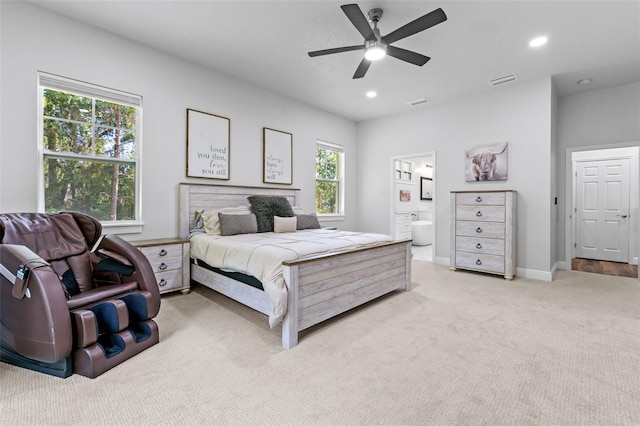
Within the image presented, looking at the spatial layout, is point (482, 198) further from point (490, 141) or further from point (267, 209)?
point (267, 209)

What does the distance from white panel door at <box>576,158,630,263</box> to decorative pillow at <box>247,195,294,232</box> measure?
562cm

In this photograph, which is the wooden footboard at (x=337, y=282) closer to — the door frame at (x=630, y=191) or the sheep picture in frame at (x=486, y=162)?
the sheep picture in frame at (x=486, y=162)

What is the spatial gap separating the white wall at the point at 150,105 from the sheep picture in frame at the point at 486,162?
101 inches

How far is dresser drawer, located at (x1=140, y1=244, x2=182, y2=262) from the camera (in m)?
3.02

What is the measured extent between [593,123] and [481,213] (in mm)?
2306

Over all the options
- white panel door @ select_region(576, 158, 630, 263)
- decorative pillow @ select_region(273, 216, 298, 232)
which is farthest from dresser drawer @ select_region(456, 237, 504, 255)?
white panel door @ select_region(576, 158, 630, 263)

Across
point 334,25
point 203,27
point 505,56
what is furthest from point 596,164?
point 203,27

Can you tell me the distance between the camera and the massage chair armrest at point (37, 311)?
1648 millimetres

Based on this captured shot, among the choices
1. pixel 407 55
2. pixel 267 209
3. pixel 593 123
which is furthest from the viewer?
pixel 593 123

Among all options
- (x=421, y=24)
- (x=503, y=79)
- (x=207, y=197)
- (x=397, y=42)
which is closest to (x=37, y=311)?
(x=207, y=197)

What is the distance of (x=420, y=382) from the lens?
172 centimetres

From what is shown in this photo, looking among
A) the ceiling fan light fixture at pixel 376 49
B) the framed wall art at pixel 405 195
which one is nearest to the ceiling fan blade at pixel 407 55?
the ceiling fan light fixture at pixel 376 49

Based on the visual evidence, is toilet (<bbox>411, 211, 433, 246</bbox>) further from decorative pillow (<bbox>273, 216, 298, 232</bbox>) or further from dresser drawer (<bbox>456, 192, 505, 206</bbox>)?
decorative pillow (<bbox>273, 216, 298, 232</bbox>)

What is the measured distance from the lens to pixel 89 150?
3.02m
